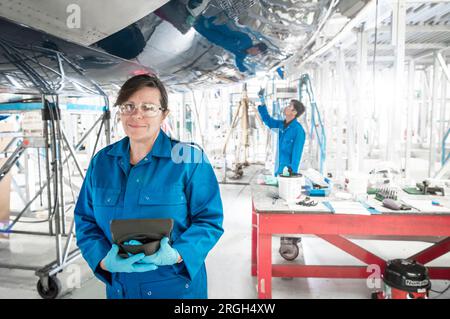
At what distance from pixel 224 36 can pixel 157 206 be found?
1.07m

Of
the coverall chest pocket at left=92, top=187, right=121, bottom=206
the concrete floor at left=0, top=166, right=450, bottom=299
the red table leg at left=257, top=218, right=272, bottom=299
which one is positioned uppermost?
the coverall chest pocket at left=92, top=187, right=121, bottom=206

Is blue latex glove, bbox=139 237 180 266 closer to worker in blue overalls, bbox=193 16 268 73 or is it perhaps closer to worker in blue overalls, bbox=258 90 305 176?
worker in blue overalls, bbox=193 16 268 73

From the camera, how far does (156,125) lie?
4.52 feet

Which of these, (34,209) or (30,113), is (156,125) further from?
(34,209)

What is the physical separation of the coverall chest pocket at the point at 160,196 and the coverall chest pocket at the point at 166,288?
13.0 inches

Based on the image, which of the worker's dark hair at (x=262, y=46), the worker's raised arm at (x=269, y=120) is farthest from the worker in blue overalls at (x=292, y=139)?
the worker's dark hair at (x=262, y=46)

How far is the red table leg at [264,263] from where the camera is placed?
2.19m

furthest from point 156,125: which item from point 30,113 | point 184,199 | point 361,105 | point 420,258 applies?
point 361,105

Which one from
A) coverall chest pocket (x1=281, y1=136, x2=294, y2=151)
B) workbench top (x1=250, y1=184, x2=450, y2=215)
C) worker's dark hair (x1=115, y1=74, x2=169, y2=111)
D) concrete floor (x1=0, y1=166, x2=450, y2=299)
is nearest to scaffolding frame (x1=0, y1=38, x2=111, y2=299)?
concrete floor (x1=0, y1=166, x2=450, y2=299)

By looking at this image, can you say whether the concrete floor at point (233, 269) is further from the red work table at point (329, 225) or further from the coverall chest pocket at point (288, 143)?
the coverall chest pocket at point (288, 143)

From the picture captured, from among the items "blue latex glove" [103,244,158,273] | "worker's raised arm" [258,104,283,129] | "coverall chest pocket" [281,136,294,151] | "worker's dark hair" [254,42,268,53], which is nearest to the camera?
"blue latex glove" [103,244,158,273]

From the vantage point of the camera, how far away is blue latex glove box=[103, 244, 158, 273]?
3.96 ft

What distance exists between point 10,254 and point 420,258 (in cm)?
388

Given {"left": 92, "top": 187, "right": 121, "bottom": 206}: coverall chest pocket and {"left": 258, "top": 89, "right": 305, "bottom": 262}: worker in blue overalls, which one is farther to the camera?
{"left": 258, "top": 89, "right": 305, "bottom": 262}: worker in blue overalls
